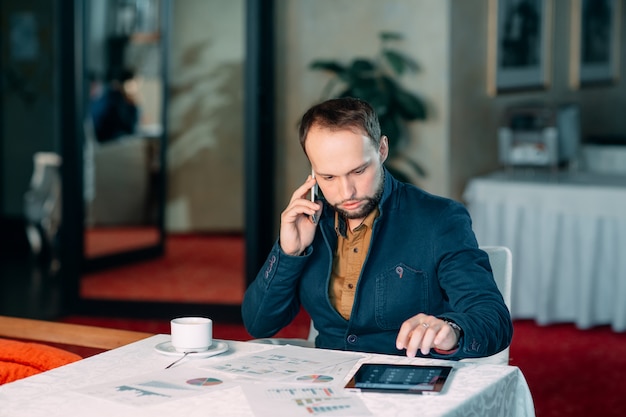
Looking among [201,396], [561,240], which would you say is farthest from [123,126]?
[201,396]

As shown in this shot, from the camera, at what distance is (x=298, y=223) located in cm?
222

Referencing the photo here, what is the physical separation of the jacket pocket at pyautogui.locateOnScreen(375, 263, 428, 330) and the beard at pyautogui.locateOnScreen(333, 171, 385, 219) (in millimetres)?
140

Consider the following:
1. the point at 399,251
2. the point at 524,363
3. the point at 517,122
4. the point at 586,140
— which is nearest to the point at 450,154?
the point at 517,122

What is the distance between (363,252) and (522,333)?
2.83m

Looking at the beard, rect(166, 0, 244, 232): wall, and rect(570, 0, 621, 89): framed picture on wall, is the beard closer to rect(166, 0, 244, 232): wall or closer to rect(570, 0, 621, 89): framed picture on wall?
rect(570, 0, 621, 89): framed picture on wall

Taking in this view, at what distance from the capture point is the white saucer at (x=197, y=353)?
184 centimetres

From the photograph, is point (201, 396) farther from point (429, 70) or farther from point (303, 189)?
point (429, 70)

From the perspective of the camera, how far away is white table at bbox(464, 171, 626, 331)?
4883 mm

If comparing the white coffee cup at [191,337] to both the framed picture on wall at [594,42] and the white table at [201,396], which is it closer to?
the white table at [201,396]

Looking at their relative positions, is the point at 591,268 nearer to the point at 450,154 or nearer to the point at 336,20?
the point at 450,154

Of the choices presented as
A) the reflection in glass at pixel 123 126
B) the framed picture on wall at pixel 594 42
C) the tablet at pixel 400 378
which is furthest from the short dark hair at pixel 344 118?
the framed picture on wall at pixel 594 42

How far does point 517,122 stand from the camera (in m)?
5.45

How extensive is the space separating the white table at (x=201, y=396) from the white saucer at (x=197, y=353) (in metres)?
0.01

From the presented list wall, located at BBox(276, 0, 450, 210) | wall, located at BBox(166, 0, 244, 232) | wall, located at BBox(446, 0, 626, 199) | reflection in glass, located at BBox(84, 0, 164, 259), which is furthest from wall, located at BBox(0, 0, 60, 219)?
wall, located at BBox(446, 0, 626, 199)
